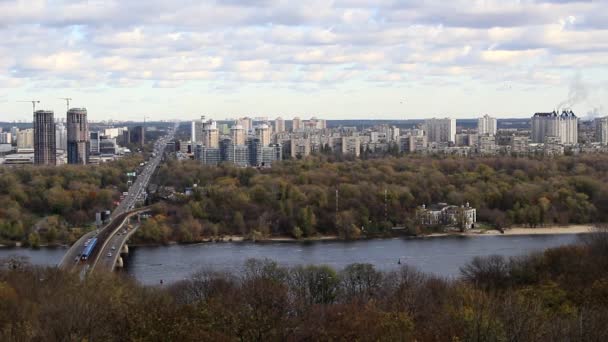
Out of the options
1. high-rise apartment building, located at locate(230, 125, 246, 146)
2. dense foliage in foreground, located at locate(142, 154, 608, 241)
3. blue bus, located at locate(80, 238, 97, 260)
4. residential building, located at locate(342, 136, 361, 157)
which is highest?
high-rise apartment building, located at locate(230, 125, 246, 146)

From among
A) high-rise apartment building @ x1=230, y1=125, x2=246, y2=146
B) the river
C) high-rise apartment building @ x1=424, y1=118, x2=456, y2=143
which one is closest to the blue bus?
the river

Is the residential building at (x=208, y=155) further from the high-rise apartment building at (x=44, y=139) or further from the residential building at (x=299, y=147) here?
the high-rise apartment building at (x=44, y=139)

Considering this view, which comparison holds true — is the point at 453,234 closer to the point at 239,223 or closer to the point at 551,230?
the point at 551,230

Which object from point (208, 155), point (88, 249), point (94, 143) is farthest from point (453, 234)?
point (94, 143)

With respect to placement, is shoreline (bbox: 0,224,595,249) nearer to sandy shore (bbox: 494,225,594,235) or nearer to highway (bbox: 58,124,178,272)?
sandy shore (bbox: 494,225,594,235)

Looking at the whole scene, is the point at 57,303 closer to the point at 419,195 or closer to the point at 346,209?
the point at 346,209
